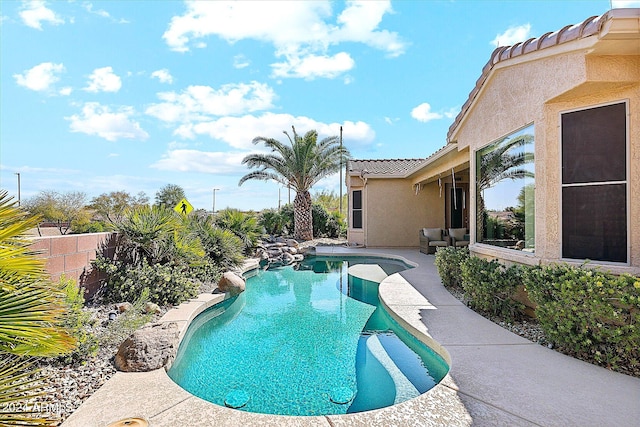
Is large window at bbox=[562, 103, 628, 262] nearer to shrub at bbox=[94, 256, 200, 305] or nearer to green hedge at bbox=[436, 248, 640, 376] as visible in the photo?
green hedge at bbox=[436, 248, 640, 376]

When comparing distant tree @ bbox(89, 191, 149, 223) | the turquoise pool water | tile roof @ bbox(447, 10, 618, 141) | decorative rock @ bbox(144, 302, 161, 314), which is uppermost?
tile roof @ bbox(447, 10, 618, 141)

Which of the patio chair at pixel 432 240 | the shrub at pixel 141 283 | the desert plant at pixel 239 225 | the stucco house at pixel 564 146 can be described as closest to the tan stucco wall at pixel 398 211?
the patio chair at pixel 432 240

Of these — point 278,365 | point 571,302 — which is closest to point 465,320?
point 571,302

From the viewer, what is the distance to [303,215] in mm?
22938

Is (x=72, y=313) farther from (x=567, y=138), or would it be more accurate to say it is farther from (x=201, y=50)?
(x=201, y=50)

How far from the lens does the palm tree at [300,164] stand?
21578mm

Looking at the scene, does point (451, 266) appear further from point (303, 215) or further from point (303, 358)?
point (303, 215)

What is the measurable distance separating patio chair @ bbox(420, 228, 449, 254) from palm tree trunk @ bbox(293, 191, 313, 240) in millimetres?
8374

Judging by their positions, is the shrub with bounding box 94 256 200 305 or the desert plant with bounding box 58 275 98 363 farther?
the shrub with bounding box 94 256 200 305

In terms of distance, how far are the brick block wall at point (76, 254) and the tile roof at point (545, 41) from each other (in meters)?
9.14

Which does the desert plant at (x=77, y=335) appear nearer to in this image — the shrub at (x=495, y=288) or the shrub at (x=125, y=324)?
the shrub at (x=125, y=324)

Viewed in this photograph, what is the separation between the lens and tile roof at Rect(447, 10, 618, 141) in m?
4.64

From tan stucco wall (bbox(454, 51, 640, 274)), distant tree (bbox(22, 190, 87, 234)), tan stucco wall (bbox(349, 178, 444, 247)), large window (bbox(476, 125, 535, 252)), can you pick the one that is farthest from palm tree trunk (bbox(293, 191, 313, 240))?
distant tree (bbox(22, 190, 87, 234))

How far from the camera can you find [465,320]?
20.7 ft
